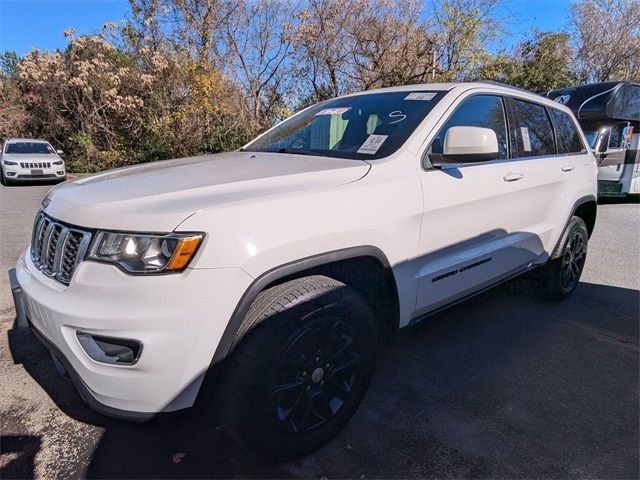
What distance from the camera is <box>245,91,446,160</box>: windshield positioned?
261 centimetres

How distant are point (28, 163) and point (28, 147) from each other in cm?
137

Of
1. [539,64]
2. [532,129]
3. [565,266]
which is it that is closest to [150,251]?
[532,129]

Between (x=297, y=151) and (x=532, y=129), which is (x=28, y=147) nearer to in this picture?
(x=297, y=151)

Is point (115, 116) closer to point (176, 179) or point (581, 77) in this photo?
point (176, 179)

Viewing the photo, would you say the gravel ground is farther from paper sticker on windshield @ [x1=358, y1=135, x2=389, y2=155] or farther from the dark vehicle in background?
the dark vehicle in background

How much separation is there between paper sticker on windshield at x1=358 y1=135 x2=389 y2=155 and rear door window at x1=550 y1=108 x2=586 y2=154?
6.99ft

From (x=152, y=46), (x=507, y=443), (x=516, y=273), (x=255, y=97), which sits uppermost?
(x=152, y=46)

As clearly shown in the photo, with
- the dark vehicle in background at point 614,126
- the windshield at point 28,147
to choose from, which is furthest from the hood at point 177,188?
the windshield at point 28,147

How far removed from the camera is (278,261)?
187 cm

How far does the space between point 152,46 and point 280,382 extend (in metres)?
17.3

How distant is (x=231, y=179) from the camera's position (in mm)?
2127

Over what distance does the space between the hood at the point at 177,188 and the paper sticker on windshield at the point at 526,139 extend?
5.66ft

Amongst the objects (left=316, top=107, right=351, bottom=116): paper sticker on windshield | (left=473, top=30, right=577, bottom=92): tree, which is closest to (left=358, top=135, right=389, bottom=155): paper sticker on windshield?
(left=316, top=107, right=351, bottom=116): paper sticker on windshield

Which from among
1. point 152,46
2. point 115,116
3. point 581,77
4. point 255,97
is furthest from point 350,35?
point 581,77
